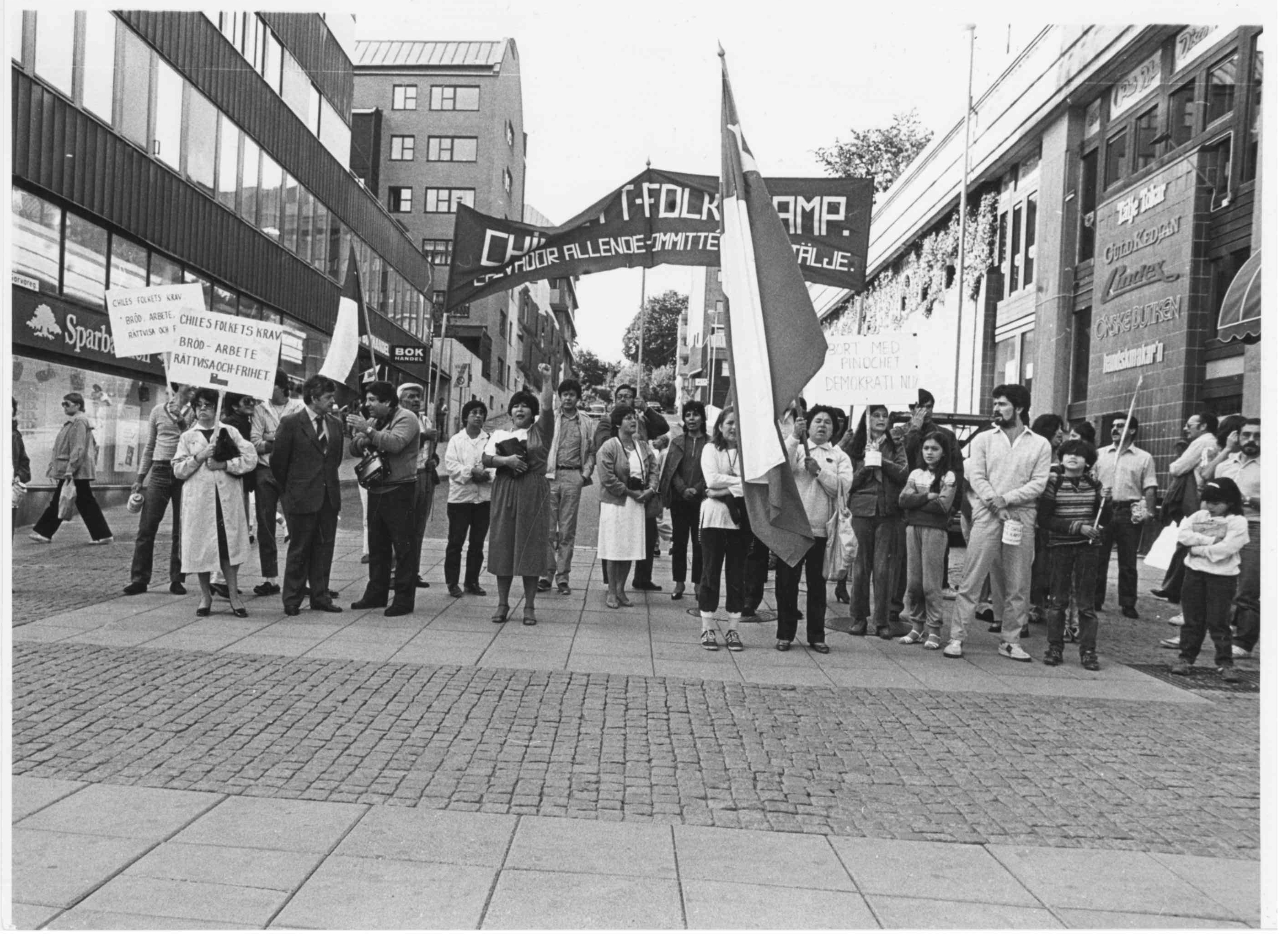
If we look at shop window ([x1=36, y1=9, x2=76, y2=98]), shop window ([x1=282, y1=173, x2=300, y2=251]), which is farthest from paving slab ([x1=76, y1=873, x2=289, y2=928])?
shop window ([x1=282, y1=173, x2=300, y2=251])

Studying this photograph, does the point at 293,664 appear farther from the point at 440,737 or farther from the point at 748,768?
the point at 748,768

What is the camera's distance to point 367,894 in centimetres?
336

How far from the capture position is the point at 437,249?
165ft

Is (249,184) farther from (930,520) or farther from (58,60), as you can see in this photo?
(930,520)

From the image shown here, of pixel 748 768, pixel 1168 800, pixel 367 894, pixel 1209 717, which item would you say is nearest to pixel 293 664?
pixel 748 768

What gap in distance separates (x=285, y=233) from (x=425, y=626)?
67.9 ft

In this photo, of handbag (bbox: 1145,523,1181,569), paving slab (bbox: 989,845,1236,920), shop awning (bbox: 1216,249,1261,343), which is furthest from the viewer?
handbag (bbox: 1145,523,1181,569)

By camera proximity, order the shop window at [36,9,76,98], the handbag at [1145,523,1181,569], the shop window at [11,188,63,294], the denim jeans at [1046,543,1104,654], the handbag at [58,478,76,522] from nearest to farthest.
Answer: the denim jeans at [1046,543,1104,654]
the handbag at [1145,523,1181,569]
the handbag at [58,478,76,522]
the shop window at [36,9,76,98]
the shop window at [11,188,63,294]

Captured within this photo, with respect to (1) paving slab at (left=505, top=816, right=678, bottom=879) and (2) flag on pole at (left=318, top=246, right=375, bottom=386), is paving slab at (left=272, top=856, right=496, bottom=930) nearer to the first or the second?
(1) paving slab at (left=505, top=816, right=678, bottom=879)

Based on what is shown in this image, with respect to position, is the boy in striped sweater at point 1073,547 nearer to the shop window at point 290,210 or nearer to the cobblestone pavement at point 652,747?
the cobblestone pavement at point 652,747

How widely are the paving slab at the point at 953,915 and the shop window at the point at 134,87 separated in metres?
17.9

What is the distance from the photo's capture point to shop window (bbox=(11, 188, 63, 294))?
14719 mm

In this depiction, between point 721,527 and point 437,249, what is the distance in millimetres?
44581

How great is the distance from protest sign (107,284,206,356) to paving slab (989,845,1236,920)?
25.4ft
